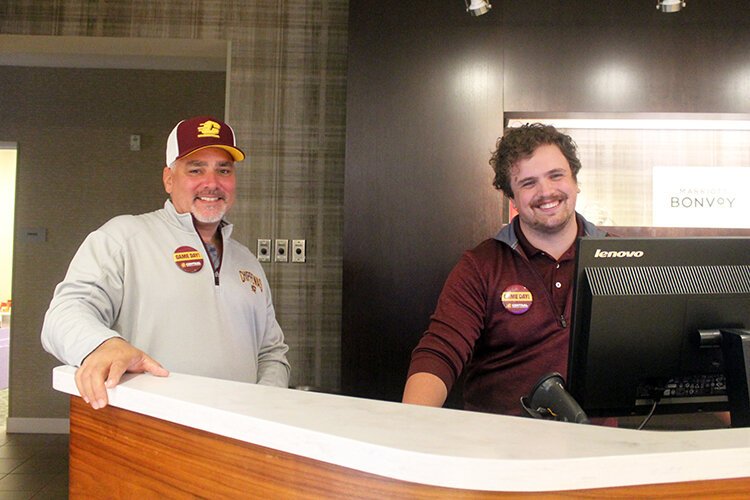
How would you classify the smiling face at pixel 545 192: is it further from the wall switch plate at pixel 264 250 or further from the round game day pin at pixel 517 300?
the wall switch plate at pixel 264 250

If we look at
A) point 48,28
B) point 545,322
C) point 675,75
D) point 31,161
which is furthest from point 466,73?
point 31,161

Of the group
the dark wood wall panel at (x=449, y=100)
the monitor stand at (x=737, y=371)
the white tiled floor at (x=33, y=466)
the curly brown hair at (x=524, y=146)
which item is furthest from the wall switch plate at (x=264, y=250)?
the monitor stand at (x=737, y=371)

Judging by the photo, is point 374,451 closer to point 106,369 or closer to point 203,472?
point 203,472

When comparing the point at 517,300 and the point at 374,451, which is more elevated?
the point at 517,300

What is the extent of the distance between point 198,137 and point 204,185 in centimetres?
15

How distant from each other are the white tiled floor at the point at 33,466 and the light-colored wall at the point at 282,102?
1.63 m

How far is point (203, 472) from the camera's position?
2.88 feet

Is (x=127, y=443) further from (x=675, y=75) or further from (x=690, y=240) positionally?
(x=675, y=75)

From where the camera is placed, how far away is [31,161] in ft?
16.0

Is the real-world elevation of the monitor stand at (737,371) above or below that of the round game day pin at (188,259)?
below

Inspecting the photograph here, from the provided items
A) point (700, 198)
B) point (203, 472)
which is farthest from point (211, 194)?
point (700, 198)

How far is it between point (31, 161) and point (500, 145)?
13.9ft

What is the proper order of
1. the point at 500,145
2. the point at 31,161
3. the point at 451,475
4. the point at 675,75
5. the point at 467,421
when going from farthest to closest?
1. the point at 31,161
2. the point at 675,75
3. the point at 500,145
4. the point at 467,421
5. the point at 451,475

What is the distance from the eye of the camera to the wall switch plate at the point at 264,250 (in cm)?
354
